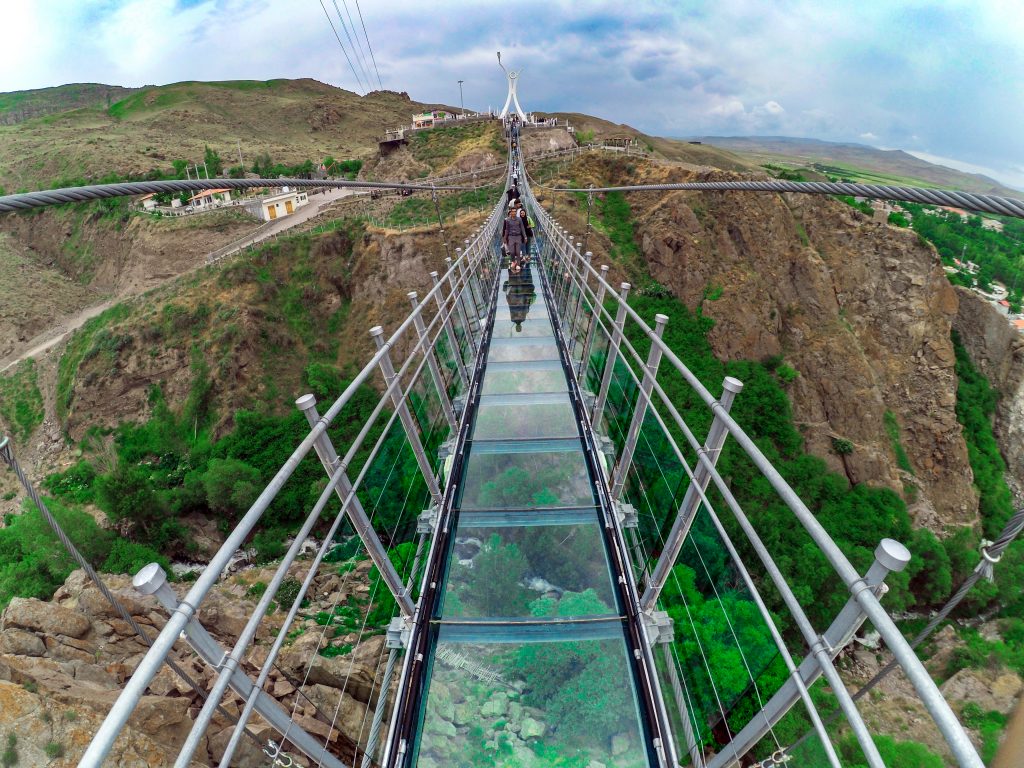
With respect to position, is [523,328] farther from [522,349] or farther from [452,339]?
[452,339]

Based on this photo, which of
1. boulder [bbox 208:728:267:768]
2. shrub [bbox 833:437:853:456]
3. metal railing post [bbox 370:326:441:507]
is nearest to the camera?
metal railing post [bbox 370:326:441:507]

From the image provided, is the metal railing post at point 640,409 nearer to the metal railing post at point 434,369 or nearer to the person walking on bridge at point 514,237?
the metal railing post at point 434,369

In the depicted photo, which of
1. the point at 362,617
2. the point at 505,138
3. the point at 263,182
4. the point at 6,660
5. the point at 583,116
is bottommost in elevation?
the point at 6,660

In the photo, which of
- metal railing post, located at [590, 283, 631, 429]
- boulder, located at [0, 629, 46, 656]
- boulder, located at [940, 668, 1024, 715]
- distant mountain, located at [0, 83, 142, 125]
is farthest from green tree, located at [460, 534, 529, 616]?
distant mountain, located at [0, 83, 142, 125]

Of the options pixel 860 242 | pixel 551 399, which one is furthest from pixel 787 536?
pixel 860 242

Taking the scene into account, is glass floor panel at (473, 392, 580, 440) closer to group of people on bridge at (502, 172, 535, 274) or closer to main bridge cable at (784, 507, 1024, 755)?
main bridge cable at (784, 507, 1024, 755)

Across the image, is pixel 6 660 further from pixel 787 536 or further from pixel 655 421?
pixel 787 536
